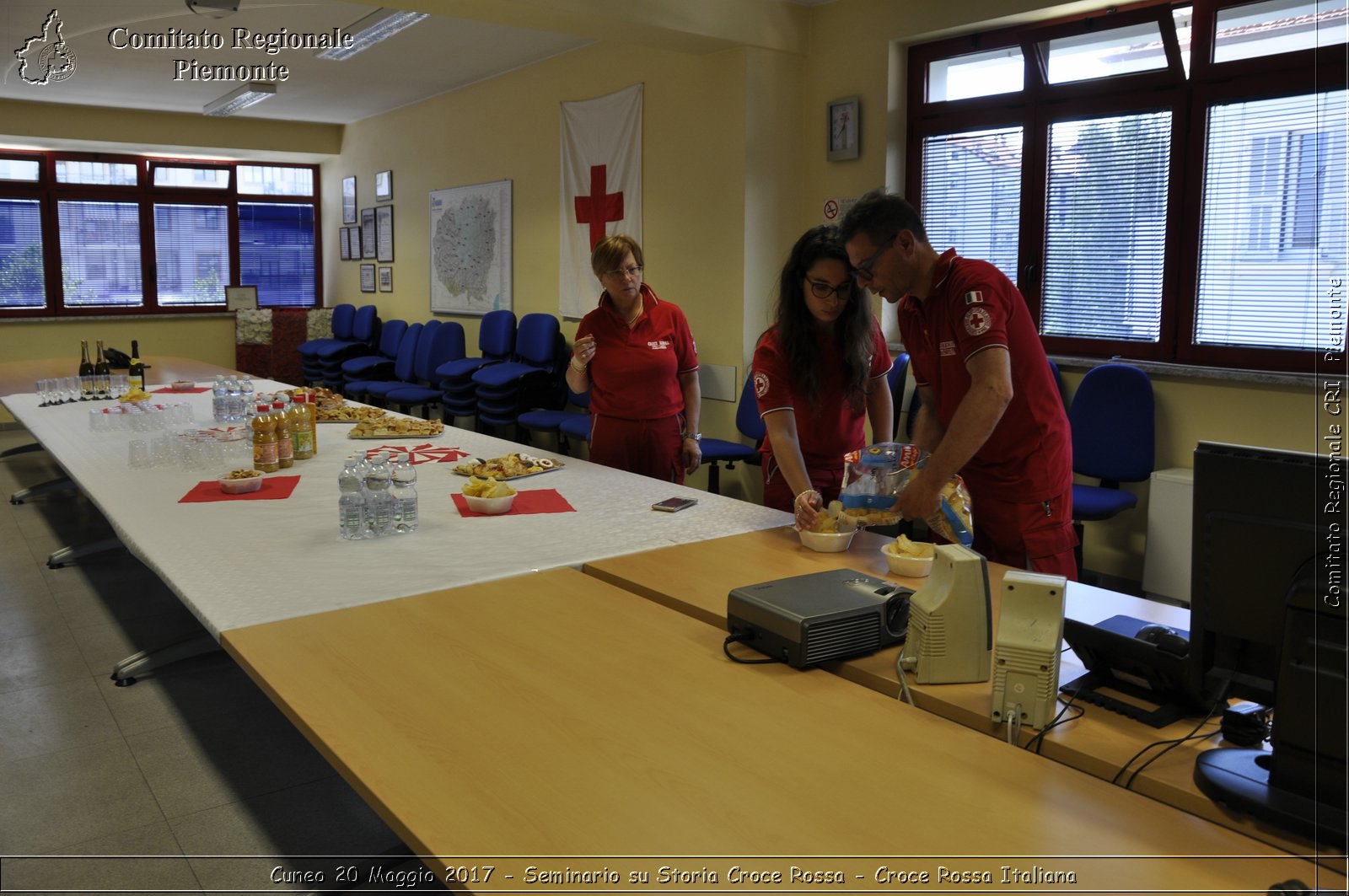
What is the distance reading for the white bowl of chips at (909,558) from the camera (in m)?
2.21

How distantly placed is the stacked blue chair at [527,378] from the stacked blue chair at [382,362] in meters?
2.05

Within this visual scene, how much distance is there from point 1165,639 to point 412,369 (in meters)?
7.48

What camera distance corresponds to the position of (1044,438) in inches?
96.7

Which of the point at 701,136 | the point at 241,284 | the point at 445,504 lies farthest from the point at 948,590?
the point at 241,284

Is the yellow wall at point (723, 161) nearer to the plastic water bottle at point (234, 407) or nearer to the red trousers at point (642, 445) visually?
the red trousers at point (642, 445)

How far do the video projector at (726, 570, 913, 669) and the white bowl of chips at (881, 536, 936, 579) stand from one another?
1.04 ft

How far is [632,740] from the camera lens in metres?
1.46

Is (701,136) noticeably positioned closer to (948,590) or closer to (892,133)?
(892,133)

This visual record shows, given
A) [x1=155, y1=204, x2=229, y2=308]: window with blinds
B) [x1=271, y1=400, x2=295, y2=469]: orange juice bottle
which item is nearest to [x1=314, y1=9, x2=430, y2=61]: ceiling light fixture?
Answer: [x1=271, y1=400, x2=295, y2=469]: orange juice bottle

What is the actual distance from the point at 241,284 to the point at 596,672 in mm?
10159

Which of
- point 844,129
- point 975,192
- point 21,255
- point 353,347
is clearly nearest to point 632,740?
point 975,192

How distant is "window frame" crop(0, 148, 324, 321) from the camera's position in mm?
9438

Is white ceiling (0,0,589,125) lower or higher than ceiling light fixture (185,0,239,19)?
higher

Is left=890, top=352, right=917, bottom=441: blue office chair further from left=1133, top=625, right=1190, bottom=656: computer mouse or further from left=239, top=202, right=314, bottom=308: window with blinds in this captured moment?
left=239, top=202, right=314, bottom=308: window with blinds
